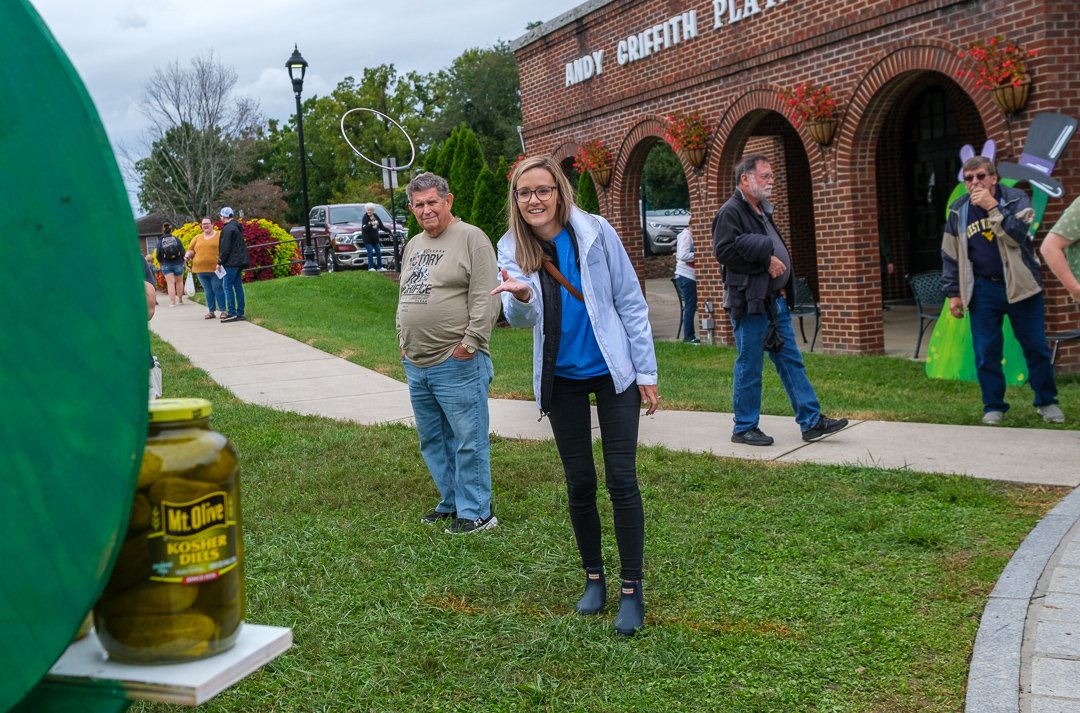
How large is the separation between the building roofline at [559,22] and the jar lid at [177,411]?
14769 mm

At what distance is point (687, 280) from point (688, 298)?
27 centimetres

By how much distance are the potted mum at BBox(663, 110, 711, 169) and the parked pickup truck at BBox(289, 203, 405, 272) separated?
572 inches

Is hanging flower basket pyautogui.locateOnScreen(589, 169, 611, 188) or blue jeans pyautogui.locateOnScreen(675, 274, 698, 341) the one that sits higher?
hanging flower basket pyautogui.locateOnScreen(589, 169, 611, 188)

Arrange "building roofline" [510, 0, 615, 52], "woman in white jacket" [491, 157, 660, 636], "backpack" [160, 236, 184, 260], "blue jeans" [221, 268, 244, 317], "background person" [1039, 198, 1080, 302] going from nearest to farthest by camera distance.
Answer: "woman in white jacket" [491, 157, 660, 636], "background person" [1039, 198, 1080, 302], "building roofline" [510, 0, 615, 52], "blue jeans" [221, 268, 244, 317], "backpack" [160, 236, 184, 260]

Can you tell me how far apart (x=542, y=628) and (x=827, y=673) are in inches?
42.2

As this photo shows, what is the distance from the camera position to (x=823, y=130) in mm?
11742

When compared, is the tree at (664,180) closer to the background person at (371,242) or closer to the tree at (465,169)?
the background person at (371,242)

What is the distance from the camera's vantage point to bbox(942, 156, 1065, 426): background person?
7344 millimetres

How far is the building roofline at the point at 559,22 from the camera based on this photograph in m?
15.9

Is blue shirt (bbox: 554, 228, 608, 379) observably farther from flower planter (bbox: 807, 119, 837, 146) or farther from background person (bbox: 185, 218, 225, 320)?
background person (bbox: 185, 218, 225, 320)

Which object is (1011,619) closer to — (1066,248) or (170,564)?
(1066,248)

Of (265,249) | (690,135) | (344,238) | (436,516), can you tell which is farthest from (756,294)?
(344,238)

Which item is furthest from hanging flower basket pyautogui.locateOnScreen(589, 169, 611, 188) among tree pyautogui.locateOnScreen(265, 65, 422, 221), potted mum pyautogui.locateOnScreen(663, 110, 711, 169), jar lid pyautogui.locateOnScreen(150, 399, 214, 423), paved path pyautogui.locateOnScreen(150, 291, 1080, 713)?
tree pyautogui.locateOnScreen(265, 65, 422, 221)

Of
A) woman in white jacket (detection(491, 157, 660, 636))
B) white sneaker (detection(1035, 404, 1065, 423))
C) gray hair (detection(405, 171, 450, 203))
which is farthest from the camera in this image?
white sneaker (detection(1035, 404, 1065, 423))
